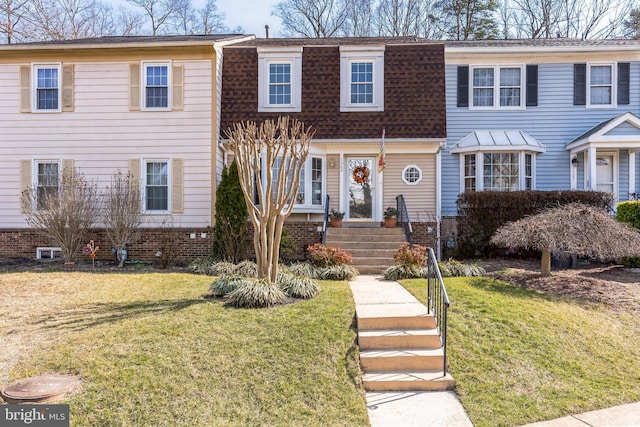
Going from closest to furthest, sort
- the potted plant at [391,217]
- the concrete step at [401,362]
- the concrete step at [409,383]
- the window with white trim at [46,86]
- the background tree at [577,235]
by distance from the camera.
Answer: the concrete step at [409,383], the concrete step at [401,362], the background tree at [577,235], the potted plant at [391,217], the window with white trim at [46,86]

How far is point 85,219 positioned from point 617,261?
13.8 meters

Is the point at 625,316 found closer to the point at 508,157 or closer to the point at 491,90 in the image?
the point at 508,157

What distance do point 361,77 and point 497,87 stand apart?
469 cm

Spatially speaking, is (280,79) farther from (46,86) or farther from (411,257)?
(411,257)

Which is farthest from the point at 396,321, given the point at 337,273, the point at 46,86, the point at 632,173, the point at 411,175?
the point at 46,86

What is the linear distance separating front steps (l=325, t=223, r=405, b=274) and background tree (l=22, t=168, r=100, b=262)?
645 centimetres

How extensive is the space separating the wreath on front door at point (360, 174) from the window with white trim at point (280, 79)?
8.50 ft

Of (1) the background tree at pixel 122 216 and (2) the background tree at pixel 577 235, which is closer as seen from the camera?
(2) the background tree at pixel 577 235

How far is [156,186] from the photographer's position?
12352mm

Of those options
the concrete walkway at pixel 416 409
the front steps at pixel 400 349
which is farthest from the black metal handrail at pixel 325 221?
the concrete walkway at pixel 416 409

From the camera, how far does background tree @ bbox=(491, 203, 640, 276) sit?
796 centimetres

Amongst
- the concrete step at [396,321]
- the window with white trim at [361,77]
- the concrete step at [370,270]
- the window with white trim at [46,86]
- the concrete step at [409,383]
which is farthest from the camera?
the window with white trim at [361,77]

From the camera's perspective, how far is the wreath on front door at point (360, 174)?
13.1 meters

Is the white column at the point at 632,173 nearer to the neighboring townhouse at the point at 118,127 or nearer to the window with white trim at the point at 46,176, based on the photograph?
the neighboring townhouse at the point at 118,127
